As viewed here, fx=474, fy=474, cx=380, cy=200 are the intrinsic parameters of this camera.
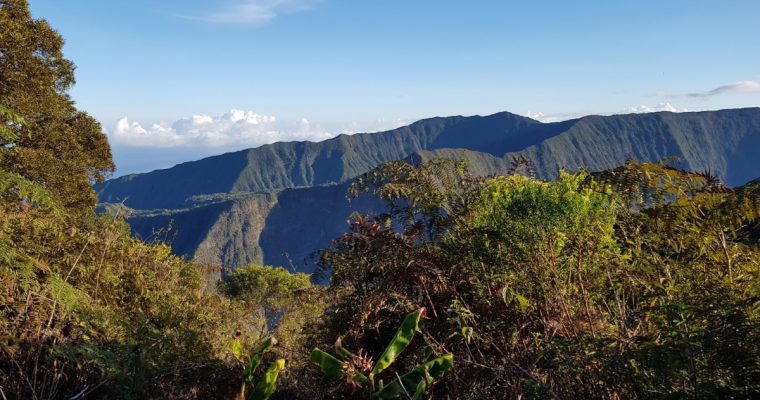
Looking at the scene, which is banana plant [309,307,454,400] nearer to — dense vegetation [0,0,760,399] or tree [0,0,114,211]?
dense vegetation [0,0,760,399]

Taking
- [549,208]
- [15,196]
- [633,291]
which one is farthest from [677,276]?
[15,196]

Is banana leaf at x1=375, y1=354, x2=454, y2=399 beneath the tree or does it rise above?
beneath

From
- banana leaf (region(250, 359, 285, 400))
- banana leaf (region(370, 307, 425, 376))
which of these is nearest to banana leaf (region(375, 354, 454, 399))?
banana leaf (region(370, 307, 425, 376))

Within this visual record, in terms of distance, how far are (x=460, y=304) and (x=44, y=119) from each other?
60.7 ft

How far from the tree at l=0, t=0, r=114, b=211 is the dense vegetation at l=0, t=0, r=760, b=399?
373 inches

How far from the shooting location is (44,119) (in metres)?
16.5

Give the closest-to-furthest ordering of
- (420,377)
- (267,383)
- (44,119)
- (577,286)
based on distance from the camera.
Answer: (420,377), (267,383), (577,286), (44,119)

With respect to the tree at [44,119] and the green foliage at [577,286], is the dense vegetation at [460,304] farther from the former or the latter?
the tree at [44,119]

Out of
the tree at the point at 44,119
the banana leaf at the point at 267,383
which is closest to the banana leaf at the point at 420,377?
the banana leaf at the point at 267,383

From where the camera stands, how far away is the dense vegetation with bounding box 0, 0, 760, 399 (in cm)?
235

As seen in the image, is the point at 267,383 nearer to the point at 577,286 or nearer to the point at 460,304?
the point at 460,304

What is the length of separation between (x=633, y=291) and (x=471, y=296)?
115 cm

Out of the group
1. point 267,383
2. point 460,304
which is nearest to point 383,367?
point 267,383

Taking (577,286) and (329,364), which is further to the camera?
(577,286)
